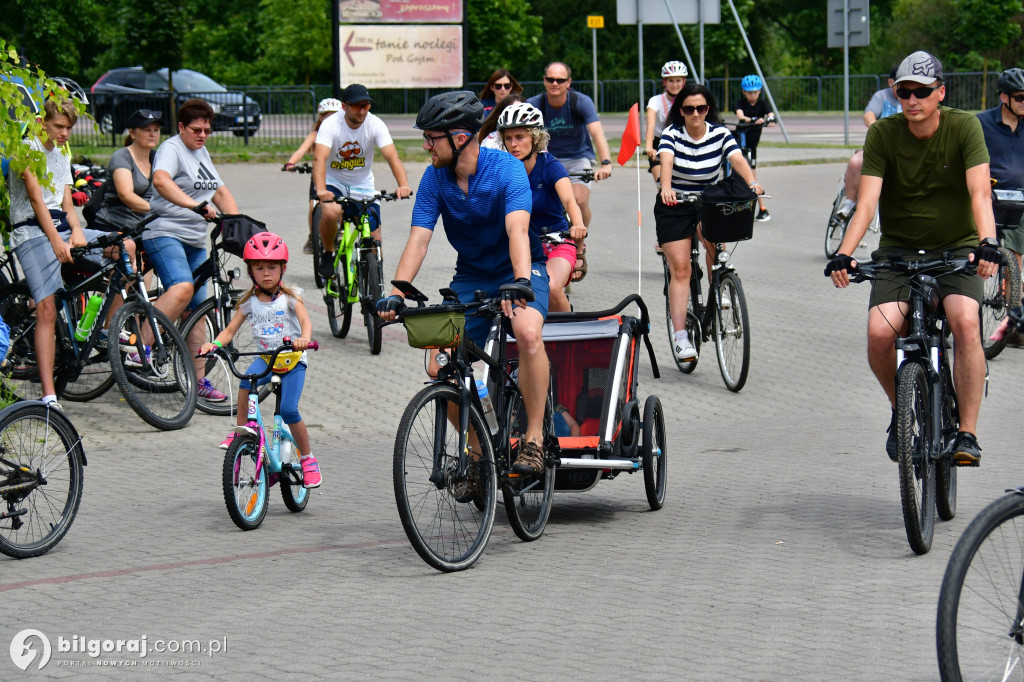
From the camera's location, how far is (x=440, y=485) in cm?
591

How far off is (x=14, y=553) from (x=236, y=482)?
990mm

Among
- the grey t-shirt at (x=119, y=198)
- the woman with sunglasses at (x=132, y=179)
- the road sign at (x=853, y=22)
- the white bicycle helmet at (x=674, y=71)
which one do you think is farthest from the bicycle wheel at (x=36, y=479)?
the road sign at (x=853, y=22)

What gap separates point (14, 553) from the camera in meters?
6.28

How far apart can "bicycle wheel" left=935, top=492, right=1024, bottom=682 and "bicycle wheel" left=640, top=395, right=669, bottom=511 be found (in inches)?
115

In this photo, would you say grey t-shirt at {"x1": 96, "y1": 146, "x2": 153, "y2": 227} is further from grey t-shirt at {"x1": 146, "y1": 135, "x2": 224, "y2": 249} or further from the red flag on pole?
the red flag on pole

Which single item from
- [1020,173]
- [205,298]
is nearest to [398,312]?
[205,298]

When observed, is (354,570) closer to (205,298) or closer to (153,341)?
(153,341)

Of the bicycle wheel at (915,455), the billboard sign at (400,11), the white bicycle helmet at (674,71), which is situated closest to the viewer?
the bicycle wheel at (915,455)

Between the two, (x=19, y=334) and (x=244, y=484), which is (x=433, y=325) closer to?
(x=244, y=484)

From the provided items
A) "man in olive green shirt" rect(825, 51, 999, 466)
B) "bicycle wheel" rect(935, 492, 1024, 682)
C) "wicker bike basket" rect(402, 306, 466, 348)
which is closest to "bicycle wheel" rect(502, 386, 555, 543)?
"wicker bike basket" rect(402, 306, 466, 348)

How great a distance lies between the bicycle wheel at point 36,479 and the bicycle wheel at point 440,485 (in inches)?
65.6

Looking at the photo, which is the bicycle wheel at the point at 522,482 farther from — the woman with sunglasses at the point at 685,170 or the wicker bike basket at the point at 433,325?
the woman with sunglasses at the point at 685,170

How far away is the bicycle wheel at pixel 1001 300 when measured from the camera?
11156mm

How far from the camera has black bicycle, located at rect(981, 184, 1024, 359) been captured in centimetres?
1081
